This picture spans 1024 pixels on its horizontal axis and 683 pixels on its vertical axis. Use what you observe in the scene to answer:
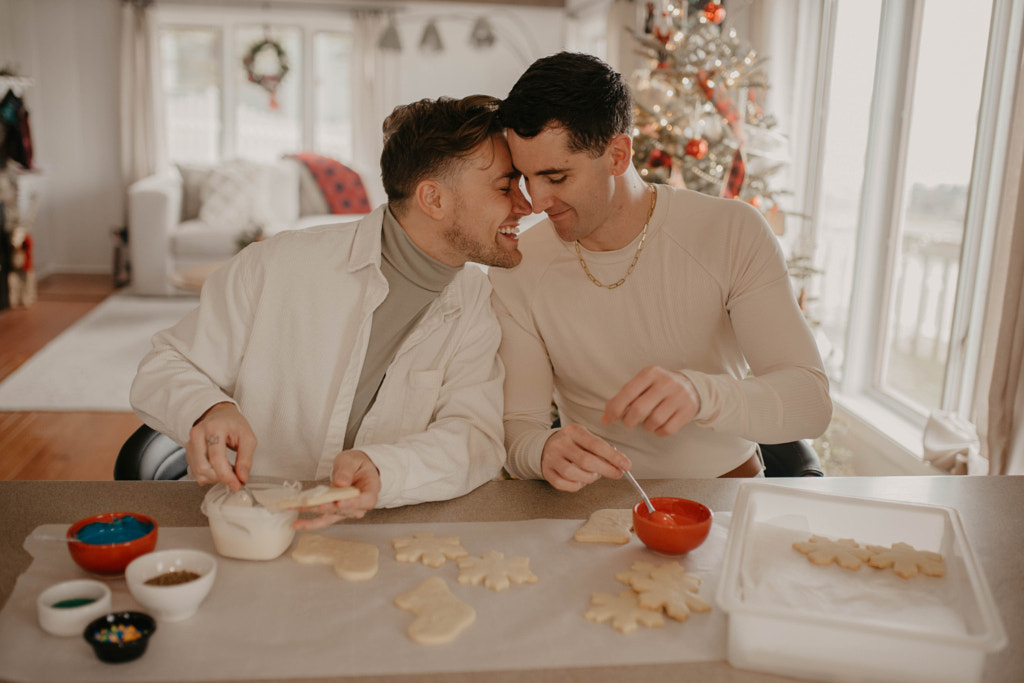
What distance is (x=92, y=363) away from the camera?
4738mm

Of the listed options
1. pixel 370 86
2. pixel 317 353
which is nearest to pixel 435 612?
pixel 317 353

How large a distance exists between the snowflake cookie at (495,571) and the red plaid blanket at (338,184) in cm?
636

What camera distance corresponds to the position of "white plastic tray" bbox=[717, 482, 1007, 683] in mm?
847

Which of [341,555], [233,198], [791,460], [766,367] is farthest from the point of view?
[233,198]

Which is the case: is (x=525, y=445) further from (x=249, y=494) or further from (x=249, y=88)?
(x=249, y=88)

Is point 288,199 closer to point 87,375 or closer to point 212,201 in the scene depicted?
point 212,201

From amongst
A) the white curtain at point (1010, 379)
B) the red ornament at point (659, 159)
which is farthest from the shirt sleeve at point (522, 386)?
the red ornament at point (659, 159)

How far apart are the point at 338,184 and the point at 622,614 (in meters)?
6.67

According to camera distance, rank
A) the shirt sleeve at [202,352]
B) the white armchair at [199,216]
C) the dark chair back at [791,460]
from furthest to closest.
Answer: the white armchair at [199,216] < the dark chair back at [791,460] < the shirt sleeve at [202,352]

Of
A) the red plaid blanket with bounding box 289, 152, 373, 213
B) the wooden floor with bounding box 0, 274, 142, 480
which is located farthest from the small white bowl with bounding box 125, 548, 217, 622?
the red plaid blanket with bounding box 289, 152, 373, 213

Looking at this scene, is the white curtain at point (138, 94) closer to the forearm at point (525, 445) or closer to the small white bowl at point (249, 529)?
the forearm at point (525, 445)

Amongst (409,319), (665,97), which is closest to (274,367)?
(409,319)

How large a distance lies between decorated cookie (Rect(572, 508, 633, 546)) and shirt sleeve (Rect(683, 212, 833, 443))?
0.67 feet

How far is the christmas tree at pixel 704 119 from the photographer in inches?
129
